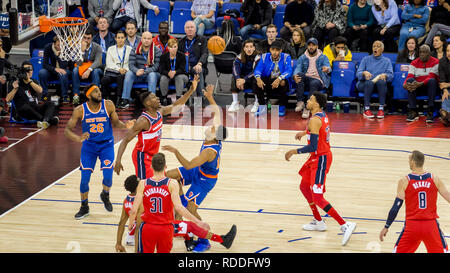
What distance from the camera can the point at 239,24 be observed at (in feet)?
55.6

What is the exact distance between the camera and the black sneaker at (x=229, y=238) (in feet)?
25.4

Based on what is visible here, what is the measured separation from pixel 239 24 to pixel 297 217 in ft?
29.6

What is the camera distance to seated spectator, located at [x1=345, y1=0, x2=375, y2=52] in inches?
625

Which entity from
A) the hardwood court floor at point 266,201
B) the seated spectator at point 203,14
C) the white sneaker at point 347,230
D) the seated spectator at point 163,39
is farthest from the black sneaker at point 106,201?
the seated spectator at point 203,14

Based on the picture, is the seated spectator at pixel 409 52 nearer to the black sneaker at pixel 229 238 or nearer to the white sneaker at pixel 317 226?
the white sneaker at pixel 317 226

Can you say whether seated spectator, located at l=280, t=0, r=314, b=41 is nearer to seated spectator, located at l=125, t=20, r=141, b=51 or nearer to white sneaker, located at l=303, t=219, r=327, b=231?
seated spectator, located at l=125, t=20, r=141, b=51

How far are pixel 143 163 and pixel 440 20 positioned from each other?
31.8ft

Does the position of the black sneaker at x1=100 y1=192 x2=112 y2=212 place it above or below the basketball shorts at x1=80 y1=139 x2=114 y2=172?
below

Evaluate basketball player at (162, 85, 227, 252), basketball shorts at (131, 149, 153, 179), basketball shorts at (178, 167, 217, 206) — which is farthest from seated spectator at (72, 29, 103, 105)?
basketball shorts at (178, 167, 217, 206)

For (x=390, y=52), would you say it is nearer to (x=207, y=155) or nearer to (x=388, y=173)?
(x=388, y=173)

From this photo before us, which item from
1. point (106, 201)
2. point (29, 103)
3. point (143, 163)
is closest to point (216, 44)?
point (29, 103)

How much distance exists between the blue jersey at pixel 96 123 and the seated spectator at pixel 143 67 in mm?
6120

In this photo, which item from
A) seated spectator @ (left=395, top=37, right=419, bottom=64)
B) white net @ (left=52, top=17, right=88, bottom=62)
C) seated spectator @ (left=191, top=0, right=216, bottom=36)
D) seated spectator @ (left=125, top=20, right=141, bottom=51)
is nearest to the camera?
seated spectator @ (left=395, top=37, right=419, bottom=64)
